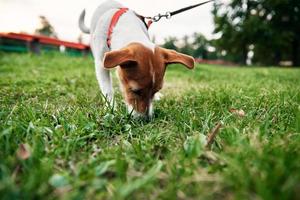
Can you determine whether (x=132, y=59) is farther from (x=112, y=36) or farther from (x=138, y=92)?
(x=112, y=36)

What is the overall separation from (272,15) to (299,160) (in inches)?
1380

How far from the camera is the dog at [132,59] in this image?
10.8ft

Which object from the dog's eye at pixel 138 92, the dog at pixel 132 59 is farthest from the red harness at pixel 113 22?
the dog's eye at pixel 138 92

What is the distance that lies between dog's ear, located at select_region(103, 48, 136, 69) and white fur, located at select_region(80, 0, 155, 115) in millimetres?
369

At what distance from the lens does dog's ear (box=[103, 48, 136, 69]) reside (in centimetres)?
308

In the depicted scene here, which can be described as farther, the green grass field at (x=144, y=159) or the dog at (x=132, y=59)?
the dog at (x=132, y=59)

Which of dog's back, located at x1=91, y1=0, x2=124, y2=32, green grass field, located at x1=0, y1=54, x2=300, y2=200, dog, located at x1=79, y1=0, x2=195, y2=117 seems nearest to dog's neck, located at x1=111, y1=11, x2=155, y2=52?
dog, located at x1=79, y1=0, x2=195, y2=117

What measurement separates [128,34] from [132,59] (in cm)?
70

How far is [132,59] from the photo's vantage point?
10.6 ft

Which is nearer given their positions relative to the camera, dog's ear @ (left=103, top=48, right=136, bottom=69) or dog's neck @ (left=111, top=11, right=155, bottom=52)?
dog's ear @ (left=103, top=48, right=136, bottom=69)

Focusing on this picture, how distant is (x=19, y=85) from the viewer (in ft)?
18.7

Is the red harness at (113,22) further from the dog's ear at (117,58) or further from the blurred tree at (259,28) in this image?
the blurred tree at (259,28)

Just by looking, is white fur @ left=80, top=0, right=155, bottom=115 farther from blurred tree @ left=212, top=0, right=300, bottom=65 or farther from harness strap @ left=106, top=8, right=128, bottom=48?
blurred tree @ left=212, top=0, right=300, bottom=65

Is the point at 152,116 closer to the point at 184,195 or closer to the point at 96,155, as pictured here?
the point at 96,155
